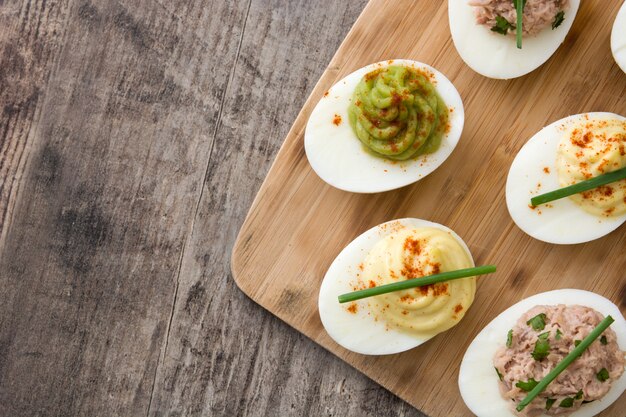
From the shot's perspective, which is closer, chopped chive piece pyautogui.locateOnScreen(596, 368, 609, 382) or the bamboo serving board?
chopped chive piece pyautogui.locateOnScreen(596, 368, 609, 382)

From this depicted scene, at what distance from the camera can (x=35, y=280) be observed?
9.96 feet

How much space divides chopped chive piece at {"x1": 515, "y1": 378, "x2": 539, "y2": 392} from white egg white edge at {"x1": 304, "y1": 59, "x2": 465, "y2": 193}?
94 centimetres

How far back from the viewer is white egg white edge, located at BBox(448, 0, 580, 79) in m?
2.67

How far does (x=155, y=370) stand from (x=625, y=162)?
7.53 feet

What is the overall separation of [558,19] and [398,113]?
78 centimetres

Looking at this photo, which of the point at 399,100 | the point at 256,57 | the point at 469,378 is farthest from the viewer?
the point at 256,57

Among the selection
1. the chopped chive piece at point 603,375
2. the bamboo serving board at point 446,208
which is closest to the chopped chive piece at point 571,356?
the chopped chive piece at point 603,375

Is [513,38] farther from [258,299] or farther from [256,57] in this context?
[258,299]

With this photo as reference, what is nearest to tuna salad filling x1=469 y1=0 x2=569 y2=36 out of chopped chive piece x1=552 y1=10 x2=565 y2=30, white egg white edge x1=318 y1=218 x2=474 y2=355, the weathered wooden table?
chopped chive piece x1=552 y1=10 x2=565 y2=30

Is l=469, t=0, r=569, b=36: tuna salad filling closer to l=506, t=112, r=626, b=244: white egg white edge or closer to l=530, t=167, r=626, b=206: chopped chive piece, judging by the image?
l=506, t=112, r=626, b=244: white egg white edge

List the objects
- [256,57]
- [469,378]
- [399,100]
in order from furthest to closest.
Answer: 1. [256,57]
2. [469,378]
3. [399,100]

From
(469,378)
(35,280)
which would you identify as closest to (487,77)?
(469,378)

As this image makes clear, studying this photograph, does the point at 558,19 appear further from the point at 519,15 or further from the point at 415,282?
the point at 415,282

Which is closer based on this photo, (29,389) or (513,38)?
(513,38)
